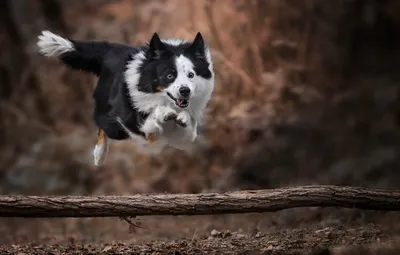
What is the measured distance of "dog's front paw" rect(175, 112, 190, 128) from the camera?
17.3ft

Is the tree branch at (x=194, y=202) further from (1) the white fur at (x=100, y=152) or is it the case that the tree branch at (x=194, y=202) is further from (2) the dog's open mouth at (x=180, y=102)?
(1) the white fur at (x=100, y=152)

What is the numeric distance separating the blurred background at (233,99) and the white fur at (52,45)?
4355 mm

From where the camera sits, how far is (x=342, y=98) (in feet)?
→ 35.4

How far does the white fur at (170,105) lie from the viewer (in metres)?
5.18

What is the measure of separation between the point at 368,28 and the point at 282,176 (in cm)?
278

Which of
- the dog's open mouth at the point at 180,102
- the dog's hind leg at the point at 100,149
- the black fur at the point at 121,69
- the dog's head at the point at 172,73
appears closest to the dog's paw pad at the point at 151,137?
the black fur at the point at 121,69

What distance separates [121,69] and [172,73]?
671 millimetres

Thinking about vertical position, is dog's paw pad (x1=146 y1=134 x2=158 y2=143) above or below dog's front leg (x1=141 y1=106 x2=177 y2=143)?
below

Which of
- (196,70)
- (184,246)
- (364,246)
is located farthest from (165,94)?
(364,246)

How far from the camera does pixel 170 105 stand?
525cm

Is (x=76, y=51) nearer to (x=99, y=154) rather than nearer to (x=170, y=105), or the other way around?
(x=99, y=154)

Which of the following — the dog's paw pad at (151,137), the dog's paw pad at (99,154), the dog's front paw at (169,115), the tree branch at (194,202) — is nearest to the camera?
the tree branch at (194,202)

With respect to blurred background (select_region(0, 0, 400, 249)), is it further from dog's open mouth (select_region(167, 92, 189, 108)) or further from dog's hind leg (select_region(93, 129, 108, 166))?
dog's open mouth (select_region(167, 92, 189, 108))

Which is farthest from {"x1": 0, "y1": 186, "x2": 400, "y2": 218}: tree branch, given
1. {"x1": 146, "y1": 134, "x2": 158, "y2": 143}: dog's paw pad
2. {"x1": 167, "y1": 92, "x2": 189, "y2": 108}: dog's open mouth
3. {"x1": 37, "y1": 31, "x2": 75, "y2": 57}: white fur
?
{"x1": 37, "y1": 31, "x2": 75, "y2": 57}: white fur
